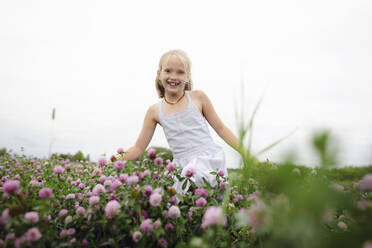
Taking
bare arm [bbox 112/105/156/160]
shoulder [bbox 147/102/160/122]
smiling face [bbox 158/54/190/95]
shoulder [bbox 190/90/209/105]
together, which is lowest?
bare arm [bbox 112/105/156/160]

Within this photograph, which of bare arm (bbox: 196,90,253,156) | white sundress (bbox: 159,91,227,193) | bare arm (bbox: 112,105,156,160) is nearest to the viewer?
white sundress (bbox: 159,91,227,193)

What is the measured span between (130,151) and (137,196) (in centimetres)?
208

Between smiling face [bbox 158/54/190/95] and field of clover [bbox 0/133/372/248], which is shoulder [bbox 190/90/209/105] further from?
field of clover [bbox 0/133/372/248]

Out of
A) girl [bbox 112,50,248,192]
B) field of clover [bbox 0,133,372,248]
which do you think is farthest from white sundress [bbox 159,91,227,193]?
field of clover [bbox 0,133,372,248]

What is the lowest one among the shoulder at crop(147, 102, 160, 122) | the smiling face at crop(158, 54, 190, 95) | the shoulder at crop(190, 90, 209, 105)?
the shoulder at crop(147, 102, 160, 122)

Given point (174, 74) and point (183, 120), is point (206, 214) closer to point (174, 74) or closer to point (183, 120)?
point (183, 120)

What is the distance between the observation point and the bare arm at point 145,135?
11.3 feet

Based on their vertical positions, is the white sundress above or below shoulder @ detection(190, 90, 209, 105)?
below

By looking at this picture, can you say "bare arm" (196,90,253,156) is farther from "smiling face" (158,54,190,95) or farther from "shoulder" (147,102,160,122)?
"shoulder" (147,102,160,122)

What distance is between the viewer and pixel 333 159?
0.70 metres

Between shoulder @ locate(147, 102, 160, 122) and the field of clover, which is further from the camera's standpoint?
shoulder @ locate(147, 102, 160, 122)

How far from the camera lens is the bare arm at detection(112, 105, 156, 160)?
11.3 ft

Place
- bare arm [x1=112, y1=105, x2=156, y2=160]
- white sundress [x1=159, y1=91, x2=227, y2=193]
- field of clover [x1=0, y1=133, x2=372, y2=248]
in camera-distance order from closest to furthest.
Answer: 1. field of clover [x1=0, y1=133, x2=372, y2=248]
2. white sundress [x1=159, y1=91, x2=227, y2=193]
3. bare arm [x1=112, y1=105, x2=156, y2=160]

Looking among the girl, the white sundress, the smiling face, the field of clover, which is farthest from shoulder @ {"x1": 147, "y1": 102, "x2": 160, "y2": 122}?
the field of clover
